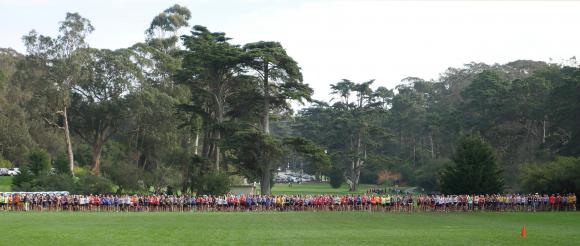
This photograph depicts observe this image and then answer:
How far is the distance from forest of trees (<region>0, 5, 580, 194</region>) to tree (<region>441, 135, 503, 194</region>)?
971 mm

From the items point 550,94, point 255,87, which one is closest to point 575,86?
point 550,94

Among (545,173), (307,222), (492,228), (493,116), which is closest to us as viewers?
(492,228)

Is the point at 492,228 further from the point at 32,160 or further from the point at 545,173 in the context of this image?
the point at 32,160

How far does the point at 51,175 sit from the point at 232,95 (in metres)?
15.7

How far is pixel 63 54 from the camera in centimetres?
6375

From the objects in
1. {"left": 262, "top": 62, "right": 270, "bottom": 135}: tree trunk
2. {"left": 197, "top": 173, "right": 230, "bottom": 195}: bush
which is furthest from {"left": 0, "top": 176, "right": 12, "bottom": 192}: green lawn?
{"left": 262, "top": 62, "right": 270, "bottom": 135}: tree trunk

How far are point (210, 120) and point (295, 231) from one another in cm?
3167

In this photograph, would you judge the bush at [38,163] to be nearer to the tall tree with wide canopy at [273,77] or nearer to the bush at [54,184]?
the bush at [54,184]

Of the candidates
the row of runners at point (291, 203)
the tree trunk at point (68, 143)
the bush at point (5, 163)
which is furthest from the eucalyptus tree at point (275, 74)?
the bush at point (5, 163)

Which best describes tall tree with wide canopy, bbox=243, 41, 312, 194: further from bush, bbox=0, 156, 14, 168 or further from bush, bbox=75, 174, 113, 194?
bush, bbox=0, 156, 14, 168

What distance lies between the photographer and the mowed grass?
21609 millimetres

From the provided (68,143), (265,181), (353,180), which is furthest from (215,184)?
(353,180)

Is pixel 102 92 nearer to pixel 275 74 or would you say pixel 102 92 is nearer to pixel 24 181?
pixel 24 181

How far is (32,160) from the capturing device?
190 feet
